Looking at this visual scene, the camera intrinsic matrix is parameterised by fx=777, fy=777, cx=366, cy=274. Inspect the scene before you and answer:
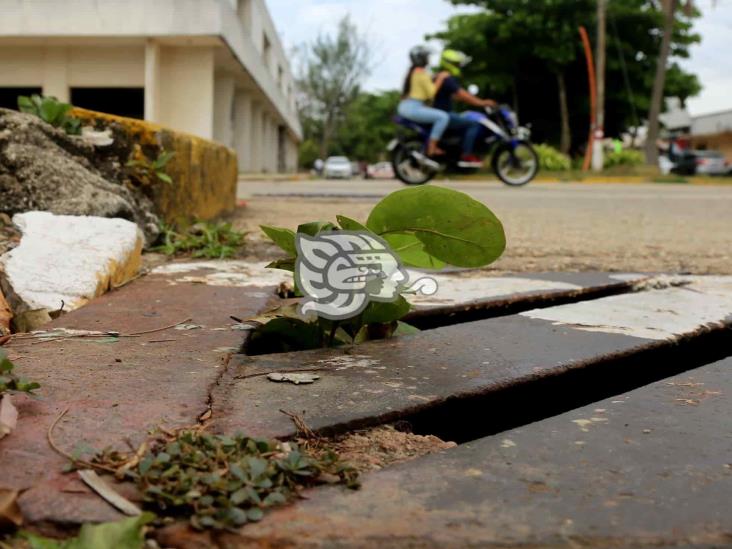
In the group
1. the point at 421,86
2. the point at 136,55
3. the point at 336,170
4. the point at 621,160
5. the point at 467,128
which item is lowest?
the point at 336,170

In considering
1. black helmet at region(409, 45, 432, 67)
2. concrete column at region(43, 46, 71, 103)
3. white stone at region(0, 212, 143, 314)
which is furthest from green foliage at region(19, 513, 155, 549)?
concrete column at region(43, 46, 71, 103)

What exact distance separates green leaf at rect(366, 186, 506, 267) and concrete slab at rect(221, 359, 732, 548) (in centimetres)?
32

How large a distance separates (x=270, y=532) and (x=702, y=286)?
1.65m

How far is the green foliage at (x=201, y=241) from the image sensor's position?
7.90 feet

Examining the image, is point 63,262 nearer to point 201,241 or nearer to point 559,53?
point 201,241

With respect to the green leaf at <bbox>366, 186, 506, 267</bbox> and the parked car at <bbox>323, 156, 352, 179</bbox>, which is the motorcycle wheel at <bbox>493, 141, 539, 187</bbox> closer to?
the green leaf at <bbox>366, 186, 506, 267</bbox>

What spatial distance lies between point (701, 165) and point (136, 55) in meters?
21.2

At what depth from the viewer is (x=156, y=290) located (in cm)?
173

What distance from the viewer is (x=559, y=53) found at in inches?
958

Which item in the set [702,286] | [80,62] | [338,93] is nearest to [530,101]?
[338,93]

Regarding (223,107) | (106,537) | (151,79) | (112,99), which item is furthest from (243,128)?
(106,537)

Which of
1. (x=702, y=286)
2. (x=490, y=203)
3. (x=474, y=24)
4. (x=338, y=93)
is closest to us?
(x=702, y=286)

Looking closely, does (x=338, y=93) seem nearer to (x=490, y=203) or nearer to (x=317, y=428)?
(x=490, y=203)

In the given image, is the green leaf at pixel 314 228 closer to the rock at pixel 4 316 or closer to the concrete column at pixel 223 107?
the rock at pixel 4 316
